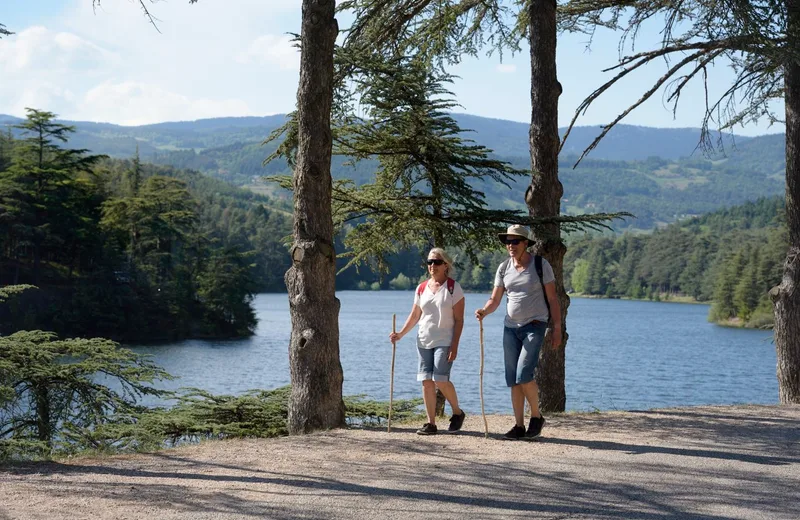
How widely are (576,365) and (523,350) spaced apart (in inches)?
1363

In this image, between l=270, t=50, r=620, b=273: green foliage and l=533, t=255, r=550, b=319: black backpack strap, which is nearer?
l=533, t=255, r=550, b=319: black backpack strap

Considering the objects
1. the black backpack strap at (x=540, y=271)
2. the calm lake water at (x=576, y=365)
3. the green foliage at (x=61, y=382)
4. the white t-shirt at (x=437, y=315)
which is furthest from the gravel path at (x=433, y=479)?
the calm lake water at (x=576, y=365)

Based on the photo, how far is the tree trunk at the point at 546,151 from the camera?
9727 millimetres

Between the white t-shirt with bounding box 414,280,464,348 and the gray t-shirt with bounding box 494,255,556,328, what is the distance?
1.48 feet

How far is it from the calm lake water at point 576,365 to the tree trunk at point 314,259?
7.16m

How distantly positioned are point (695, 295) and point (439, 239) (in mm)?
129293

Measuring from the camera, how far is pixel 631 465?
6.36 metres

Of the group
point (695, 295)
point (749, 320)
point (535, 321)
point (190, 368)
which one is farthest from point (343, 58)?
point (695, 295)

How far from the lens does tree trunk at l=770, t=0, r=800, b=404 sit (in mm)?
10969

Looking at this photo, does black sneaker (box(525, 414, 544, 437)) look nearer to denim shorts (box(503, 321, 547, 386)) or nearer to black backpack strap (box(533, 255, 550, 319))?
denim shorts (box(503, 321, 547, 386))

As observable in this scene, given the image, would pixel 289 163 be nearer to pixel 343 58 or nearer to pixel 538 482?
pixel 343 58

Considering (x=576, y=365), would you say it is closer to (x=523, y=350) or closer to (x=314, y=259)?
(x=314, y=259)

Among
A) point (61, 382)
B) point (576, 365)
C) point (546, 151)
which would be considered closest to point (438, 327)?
point (546, 151)

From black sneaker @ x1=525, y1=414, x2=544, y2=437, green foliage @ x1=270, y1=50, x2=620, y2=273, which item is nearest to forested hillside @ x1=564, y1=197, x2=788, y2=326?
green foliage @ x1=270, y1=50, x2=620, y2=273
